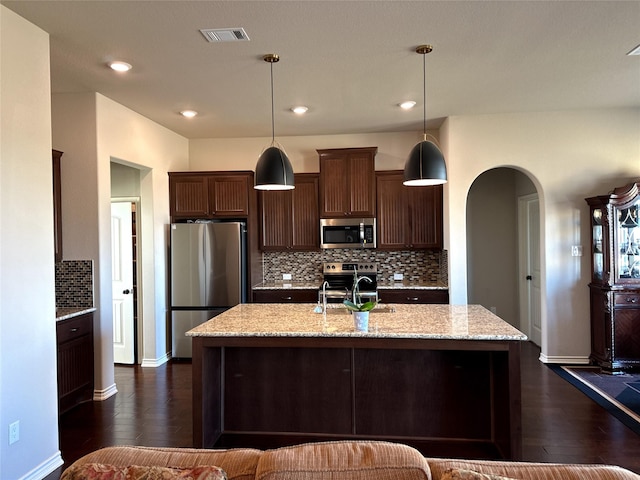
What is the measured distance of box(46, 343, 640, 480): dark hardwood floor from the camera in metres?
3.01

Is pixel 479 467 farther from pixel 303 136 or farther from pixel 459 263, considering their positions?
pixel 303 136

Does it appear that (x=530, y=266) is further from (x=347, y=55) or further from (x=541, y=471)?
(x=541, y=471)

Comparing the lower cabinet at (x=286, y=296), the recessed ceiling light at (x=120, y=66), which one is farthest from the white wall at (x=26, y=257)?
the lower cabinet at (x=286, y=296)

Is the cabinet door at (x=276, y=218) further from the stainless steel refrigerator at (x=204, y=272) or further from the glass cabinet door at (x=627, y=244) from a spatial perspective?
the glass cabinet door at (x=627, y=244)

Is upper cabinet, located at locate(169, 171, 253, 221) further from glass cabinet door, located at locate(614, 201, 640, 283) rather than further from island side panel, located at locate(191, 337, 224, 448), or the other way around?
glass cabinet door, located at locate(614, 201, 640, 283)

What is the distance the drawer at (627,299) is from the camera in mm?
4523

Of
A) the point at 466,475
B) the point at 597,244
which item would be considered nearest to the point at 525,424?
the point at 597,244

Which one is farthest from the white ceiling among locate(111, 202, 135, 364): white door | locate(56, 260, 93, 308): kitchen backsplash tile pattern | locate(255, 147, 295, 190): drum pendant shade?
locate(56, 260, 93, 308): kitchen backsplash tile pattern

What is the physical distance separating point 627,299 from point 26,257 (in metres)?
5.17

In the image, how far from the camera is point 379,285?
544 cm

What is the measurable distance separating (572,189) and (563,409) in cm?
241

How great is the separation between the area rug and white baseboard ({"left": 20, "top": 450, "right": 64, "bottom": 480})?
3969mm

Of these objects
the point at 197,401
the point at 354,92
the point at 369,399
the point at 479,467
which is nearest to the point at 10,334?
the point at 197,401

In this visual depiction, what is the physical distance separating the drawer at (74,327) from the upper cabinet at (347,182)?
9.28 ft
